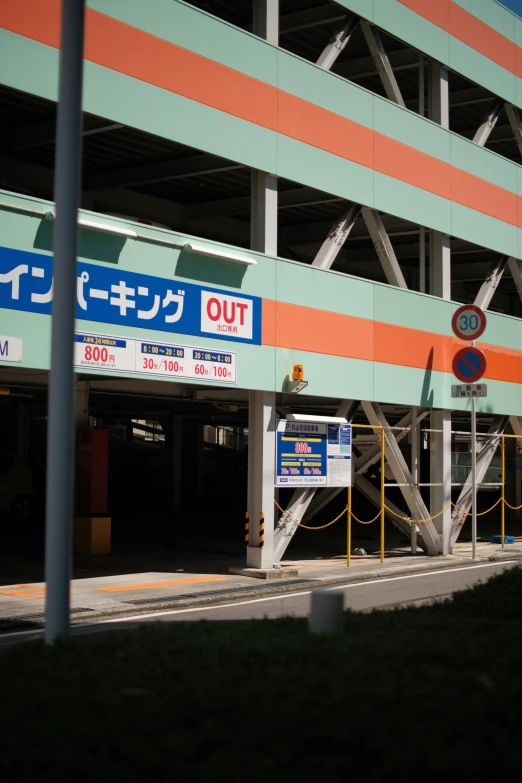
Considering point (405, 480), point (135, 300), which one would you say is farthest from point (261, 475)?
point (405, 480)

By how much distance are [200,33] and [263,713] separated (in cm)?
1416

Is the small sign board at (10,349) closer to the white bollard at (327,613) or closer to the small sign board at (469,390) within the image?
the white bollard at (327,613)

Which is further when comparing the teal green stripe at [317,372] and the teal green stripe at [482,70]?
the teal green stripe at [482,70]

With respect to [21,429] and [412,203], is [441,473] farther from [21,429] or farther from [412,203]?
[21,429]

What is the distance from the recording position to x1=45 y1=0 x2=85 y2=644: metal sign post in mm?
5957

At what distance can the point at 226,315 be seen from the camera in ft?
55.2

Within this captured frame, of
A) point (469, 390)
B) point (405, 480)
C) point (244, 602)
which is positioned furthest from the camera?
point (469, 390)

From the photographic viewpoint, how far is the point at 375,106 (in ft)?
66.5

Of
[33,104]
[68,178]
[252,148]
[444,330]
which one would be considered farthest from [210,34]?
[68,178]

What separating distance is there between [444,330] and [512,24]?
340 inches

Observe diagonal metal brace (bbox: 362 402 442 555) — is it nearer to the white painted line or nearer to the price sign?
the white painted line

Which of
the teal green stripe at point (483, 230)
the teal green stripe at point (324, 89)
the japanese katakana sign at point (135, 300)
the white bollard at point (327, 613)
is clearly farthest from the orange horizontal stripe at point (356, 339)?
the white bollard at point (327, 613)

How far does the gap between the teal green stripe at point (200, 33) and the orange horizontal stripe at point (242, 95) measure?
13 centimetres

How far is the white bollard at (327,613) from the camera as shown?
5.89 metres
